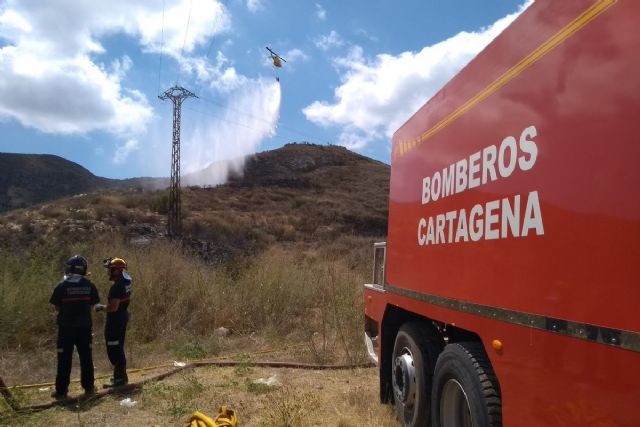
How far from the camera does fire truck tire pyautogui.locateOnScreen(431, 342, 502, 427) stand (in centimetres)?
296

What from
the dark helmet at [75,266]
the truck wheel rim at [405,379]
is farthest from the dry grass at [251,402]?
the dark helmet at [75,266]

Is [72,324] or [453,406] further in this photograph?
[72,324]

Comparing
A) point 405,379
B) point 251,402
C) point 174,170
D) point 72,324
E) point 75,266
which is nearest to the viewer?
point 405,379

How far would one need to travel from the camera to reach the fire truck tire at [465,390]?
2963 mm

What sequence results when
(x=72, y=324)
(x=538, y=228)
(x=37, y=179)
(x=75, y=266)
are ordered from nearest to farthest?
(x=538, y=228), (x=72, y=324), (x=75, y=266), (x=37, y=179)

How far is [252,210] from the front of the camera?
1730 inches

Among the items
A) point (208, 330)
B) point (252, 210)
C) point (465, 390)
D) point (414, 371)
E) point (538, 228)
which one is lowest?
point (208, 330)

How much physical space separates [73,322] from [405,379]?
4.53 m

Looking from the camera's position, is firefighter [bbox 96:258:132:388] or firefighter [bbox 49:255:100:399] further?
firefighter [bbox 96:258:132:388]

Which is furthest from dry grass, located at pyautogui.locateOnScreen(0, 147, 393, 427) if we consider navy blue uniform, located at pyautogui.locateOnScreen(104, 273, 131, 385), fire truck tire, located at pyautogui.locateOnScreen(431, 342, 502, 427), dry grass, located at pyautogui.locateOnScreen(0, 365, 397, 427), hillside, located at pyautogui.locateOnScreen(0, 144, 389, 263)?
hillside, located at pyautogui.locateOnScreen(0, 144, 389, 263)

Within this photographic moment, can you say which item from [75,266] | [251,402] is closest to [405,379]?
[251,402]

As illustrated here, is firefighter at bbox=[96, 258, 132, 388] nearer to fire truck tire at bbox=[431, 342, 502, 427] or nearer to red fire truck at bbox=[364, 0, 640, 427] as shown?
red fire truck at bbox=[364, 0, 640, 427]

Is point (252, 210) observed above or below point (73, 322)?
above

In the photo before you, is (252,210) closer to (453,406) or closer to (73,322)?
(73,322)
